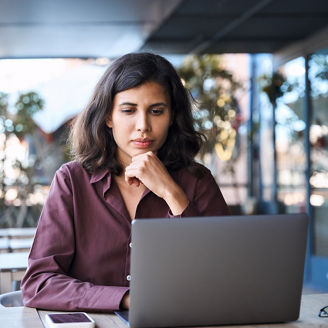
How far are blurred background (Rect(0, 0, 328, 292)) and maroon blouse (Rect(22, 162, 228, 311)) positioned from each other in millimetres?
4013

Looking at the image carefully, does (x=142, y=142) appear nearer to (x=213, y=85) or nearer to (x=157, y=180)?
(x=157, y=180)

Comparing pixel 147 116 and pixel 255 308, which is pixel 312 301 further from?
pixel 147 116

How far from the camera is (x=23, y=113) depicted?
374 inches

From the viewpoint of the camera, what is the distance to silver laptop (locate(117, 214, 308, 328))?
160cm

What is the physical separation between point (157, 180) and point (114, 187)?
176 mm

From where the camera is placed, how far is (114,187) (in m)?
2.29

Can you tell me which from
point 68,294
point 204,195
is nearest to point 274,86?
point 204,195

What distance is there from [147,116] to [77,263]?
530 millimetres

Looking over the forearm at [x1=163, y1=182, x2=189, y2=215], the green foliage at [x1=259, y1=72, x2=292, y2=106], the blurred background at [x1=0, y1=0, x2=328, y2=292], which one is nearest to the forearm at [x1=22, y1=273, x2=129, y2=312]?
the forearm at [x1=163, y1=182, x2=189, y2=215]

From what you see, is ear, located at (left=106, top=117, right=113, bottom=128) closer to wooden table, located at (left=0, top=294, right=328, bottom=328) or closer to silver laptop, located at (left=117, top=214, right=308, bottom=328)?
wooden table, located at (left=0, top=294, right=328, bottom=328)

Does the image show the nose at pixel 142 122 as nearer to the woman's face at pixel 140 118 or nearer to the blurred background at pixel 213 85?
the woman's face at pixel 140 118

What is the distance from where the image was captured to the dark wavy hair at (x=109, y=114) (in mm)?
2318

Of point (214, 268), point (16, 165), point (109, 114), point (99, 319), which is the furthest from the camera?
point (16, 165)

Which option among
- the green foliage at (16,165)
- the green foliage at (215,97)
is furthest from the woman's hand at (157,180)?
the green foliage at (16,165)
